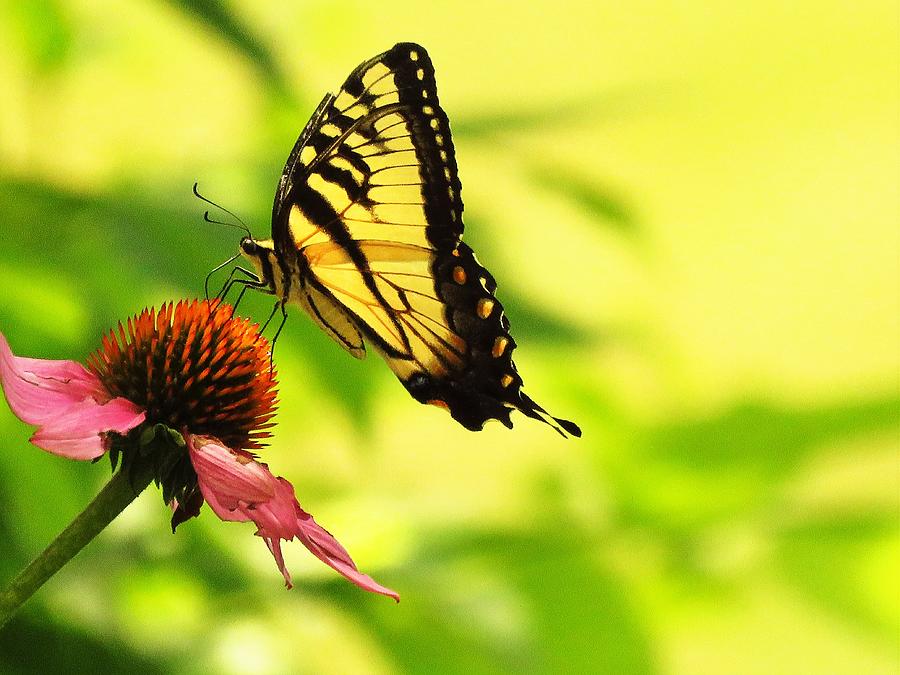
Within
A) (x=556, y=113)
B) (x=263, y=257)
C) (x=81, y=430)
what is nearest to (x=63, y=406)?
(x=81, y=430)

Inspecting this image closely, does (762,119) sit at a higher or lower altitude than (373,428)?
higher

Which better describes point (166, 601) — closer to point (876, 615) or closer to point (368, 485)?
point (368, 485)

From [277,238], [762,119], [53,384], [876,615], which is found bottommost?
[53,384]

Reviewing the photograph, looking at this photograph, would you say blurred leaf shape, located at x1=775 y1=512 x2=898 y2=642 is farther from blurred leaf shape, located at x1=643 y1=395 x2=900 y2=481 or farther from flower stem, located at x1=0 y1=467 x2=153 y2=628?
flower stem, located at x1=0 y1=467 x2=153 y2=628

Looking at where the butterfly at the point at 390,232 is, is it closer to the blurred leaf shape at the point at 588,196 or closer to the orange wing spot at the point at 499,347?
the orange wing spot at the point at 499,347

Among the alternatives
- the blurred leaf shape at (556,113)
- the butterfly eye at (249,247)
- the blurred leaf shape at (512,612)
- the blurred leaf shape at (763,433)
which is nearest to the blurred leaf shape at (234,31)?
the butterfly eye at (249,247)

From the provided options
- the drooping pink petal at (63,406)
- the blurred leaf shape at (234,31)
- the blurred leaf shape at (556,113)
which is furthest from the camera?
the blurred leaf shape at (556,113)

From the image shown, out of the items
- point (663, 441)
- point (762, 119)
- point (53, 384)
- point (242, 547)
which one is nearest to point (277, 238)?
point (53, 384)
